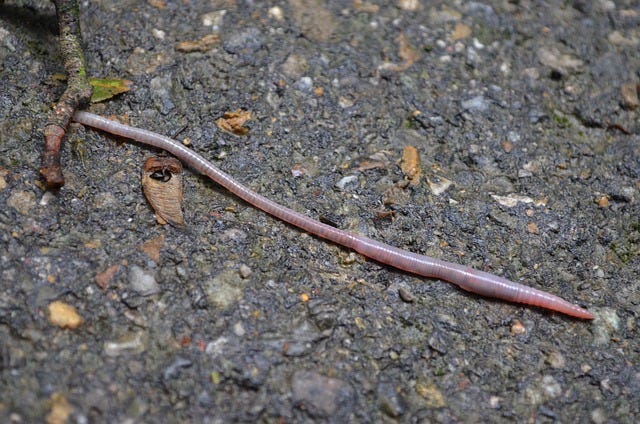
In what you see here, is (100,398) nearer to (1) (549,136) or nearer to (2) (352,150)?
(2) (352,150)

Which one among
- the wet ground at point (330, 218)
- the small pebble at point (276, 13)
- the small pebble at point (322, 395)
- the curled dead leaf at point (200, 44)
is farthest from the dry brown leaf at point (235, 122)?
the small pebble at point (322, 395)

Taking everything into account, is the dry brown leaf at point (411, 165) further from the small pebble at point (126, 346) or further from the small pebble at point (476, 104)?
the small pebble at point (126, 346)

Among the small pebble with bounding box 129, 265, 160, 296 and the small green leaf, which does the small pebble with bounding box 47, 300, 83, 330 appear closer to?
the small pebble with bounding box 129, 265, 160, 296

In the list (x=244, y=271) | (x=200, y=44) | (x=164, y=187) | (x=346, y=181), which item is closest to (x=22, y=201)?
(x=164, y=187)

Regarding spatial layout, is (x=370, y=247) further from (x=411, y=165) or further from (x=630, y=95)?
(x=630, y=95)

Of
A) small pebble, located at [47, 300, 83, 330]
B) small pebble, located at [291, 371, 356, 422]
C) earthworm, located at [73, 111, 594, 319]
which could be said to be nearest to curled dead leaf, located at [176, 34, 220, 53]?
earthworm, located at [73, 111, 594, 319]

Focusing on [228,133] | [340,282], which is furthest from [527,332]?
[228,133]
